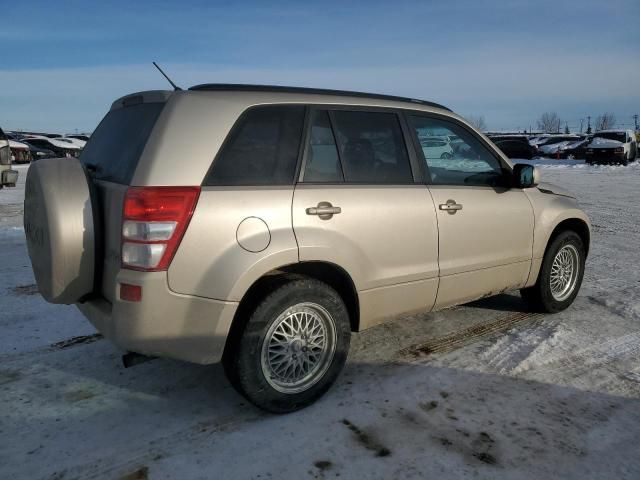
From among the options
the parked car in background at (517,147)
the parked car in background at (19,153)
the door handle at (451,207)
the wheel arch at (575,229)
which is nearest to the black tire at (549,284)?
the wheel arch at (575,229)

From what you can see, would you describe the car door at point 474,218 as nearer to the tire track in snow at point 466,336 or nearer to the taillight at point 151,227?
the tire track in snow at point 466,336

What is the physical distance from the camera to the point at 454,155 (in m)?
3.94

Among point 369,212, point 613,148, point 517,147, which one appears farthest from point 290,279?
point 613,148

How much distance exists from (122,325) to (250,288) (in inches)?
26.8

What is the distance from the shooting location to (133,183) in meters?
2.59

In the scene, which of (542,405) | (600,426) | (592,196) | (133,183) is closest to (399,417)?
(542,405)

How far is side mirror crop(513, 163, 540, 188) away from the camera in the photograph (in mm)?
4051

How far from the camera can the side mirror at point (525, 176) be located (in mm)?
4051

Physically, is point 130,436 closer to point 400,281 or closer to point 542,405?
point 400,281

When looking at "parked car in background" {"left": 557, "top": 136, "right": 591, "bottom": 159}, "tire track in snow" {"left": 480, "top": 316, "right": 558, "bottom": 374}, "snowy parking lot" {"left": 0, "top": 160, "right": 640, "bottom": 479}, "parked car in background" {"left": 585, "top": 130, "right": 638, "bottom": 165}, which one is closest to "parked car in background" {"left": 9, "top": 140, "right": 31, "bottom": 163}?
"snowy parking lot" {"left": 0, "top": 160, "right": 640, "bottom": 479}

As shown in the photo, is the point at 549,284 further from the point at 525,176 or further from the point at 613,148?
the point at 613,148

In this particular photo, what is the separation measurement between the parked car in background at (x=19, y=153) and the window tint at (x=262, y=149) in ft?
73.7

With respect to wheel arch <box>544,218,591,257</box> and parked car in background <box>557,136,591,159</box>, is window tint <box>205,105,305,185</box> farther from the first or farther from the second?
parked car in background <box>557,136,591,159</box>

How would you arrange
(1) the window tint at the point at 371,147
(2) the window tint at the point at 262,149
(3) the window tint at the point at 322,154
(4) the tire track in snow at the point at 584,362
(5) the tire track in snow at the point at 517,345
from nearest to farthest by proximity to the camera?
(2) the window tint at the point at 262,149 < (3) the window tint at the point at 322,154 < (1) the window tint at the point at 371,147 < (4) the tire track in snow at the point at 584,362 < (5) the tire track in snow at the point at 517,345
